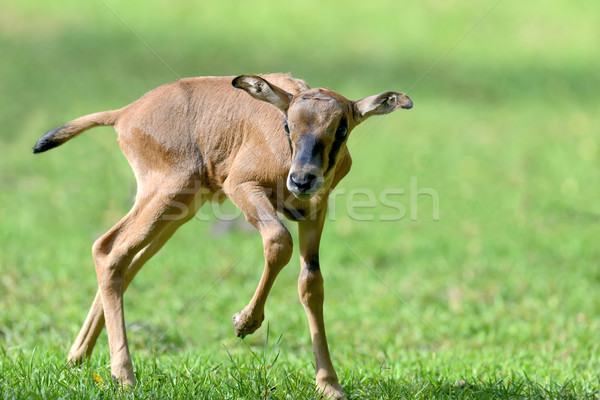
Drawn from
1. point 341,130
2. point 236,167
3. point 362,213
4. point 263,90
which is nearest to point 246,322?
point 236,167

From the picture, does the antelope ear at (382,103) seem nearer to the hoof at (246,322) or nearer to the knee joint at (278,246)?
the knee joint at (278,246)

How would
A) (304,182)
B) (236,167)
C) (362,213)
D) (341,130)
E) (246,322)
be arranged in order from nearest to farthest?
1. (304,182)
2. (341,130)
3. (246,322)
4. (236,167)
5. (362,213)

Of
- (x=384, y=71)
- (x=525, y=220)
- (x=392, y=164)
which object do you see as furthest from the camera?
(x=384, y=71)

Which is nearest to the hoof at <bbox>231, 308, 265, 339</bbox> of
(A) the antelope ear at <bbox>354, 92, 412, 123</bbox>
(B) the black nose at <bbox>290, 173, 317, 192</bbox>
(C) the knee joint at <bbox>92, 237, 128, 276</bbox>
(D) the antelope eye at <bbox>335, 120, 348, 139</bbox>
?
(C) the knee joint at <bbox>92, 237, 128, 276</bbox>

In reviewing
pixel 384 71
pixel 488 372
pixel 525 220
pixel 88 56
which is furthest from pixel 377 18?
pixel 488 372

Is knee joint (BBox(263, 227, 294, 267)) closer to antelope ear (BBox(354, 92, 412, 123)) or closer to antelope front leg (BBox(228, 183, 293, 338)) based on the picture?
antelope front leg (BBox(228, 183, 293, 338))

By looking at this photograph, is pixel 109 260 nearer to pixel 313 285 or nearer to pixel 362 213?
pixel 313 285

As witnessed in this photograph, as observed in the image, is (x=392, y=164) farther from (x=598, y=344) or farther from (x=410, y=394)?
(x=410, y=394)

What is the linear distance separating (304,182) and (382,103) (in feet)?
3.10

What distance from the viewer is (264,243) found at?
5.14 metres

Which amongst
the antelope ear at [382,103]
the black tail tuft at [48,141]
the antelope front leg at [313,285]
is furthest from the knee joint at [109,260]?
the antelope ear at [382,103]

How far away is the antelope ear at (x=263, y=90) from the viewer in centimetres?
507

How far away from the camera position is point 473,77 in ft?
67.9

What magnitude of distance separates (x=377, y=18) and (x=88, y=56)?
8955 mm
